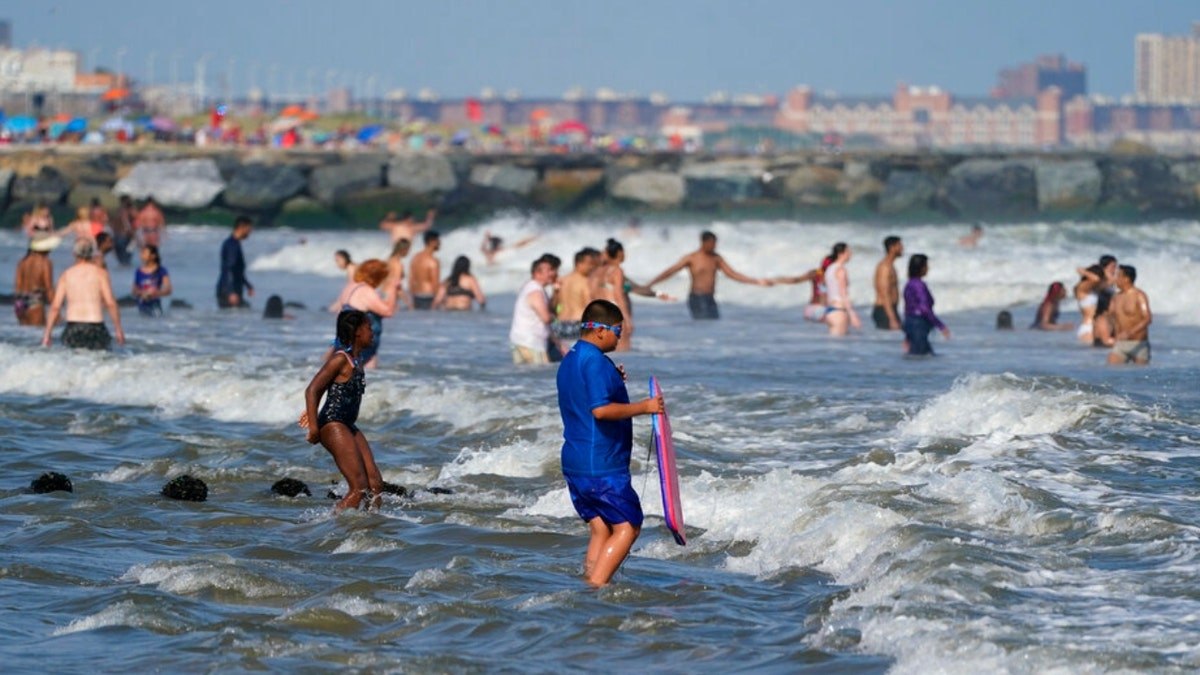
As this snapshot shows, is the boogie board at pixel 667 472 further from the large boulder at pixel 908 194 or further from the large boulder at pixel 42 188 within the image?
the large boulder at pixel 908 194

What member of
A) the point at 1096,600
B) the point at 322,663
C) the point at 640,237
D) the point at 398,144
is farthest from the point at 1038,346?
the point at 398,144

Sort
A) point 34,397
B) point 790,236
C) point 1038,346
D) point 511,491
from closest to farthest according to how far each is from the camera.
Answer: point 511,491 → point 34,397 → point 1038,346 → point 790,236

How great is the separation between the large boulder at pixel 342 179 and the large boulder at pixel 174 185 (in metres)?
2.92

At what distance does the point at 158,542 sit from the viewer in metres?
8.98

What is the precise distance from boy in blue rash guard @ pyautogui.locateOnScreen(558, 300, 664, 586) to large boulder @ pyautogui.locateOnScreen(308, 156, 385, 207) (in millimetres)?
47203

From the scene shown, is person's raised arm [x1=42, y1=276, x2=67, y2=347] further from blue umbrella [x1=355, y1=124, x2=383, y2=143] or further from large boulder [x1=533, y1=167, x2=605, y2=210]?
blue umbrella [x1=355, y1=124, x2=383, y2=143]

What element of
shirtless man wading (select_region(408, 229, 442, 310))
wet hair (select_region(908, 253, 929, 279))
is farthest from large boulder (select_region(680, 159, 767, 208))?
wet hair (select_region(908, 253, 929, 279))

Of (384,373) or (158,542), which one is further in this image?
(384,373)

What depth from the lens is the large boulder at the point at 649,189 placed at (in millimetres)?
56281

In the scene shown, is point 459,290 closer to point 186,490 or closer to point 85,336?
point 85,336

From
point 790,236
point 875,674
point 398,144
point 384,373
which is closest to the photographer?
point 875,674

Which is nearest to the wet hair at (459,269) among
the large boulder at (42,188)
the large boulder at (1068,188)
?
the large boulder at (42,188)

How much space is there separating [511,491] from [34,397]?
19.3ft

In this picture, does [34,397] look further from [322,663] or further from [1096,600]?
[1096,600]
